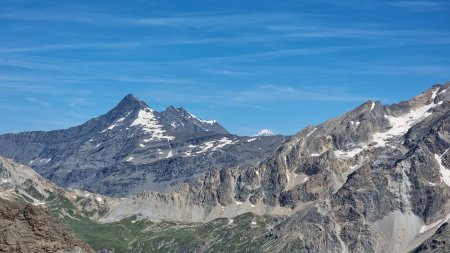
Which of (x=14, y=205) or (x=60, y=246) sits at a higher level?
(x=14, y=205)

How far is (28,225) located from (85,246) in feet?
16.3

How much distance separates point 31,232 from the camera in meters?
55.6

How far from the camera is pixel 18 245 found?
54.7 m

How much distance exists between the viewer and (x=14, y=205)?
57.3 m

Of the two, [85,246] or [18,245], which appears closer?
[18,245]

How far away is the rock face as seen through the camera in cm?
5481

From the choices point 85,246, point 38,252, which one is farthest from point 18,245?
point 85,246

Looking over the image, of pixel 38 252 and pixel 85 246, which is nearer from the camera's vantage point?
pixel 38 252

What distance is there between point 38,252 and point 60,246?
5.56ft

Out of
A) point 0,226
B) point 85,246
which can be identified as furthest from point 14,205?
point 85,246

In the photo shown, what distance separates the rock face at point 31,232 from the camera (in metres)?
54.8

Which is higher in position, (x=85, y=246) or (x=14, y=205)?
(x=14, y=205)

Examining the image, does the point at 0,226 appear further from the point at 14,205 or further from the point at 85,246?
the point at 85,246

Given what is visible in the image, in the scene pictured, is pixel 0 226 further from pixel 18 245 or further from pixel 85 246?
pixel 85 246
